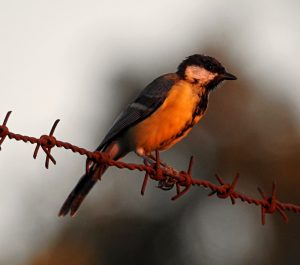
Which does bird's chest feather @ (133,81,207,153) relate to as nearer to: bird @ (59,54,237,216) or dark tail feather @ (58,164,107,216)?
bird @ (59,54,237,216)

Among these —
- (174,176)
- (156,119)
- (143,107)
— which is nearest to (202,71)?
(143,107)

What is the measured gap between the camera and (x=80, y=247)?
15.7 meters

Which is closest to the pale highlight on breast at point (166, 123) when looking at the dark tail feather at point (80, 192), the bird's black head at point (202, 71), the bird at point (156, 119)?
the bird at point (156, 119)

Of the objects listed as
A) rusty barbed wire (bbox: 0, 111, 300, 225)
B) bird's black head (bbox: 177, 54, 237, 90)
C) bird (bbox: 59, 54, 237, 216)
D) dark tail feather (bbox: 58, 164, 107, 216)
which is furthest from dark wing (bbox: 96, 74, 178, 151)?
rusty barbed wire (bbox: 0, 111, 300, 225)

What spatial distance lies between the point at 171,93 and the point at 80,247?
7.49 metres

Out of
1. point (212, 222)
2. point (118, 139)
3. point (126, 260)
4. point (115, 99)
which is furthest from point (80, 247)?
point (118, 139)

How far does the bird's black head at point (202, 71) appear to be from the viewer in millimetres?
8977

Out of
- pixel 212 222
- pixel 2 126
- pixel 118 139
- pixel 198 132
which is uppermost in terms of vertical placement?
pixel 2 126

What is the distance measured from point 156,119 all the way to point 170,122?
136mm

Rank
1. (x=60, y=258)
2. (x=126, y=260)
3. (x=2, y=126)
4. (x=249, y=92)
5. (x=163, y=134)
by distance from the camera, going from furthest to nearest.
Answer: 1. (x=249, y=92)
2. (x=126, y=260)
3. (x=60, y=258)
4. (x=163, y=134)
5. (x=2, y=126)

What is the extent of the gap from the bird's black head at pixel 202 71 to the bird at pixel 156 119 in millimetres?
12

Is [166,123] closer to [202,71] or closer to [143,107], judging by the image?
[143,107]

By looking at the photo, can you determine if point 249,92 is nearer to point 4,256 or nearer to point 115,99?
point 115,99

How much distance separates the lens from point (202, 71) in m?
9.17
